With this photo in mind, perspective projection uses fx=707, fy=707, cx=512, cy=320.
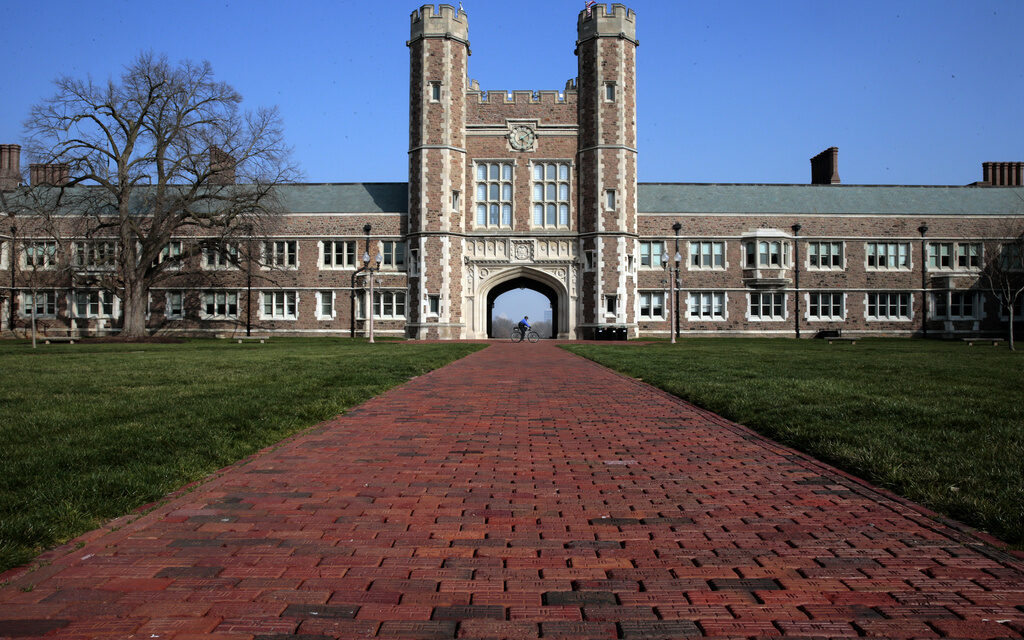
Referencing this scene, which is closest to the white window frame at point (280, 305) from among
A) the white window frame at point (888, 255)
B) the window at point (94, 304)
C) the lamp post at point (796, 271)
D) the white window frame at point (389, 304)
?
the white window frame at point (389, 304)

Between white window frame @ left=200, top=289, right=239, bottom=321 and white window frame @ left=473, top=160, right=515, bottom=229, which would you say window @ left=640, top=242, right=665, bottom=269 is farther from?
white window frame @ left=200, top=289, right=239, bottom=321

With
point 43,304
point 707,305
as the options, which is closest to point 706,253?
point 707,305

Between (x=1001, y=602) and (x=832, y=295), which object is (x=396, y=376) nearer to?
(x=1001, y=602)

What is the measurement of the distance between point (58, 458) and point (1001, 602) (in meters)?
5.57

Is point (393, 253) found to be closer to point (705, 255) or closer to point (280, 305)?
point (280, 305)

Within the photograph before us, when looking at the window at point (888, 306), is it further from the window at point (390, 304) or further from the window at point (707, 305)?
the window at point (390, 304)

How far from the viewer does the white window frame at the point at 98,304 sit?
133 ft

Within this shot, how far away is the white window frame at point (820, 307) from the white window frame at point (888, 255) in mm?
2395

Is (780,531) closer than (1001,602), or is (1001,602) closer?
(1001,602)

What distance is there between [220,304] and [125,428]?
3648cm

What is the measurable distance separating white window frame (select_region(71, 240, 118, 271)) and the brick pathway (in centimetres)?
4011

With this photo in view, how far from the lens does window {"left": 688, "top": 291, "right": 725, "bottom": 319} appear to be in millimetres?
39469

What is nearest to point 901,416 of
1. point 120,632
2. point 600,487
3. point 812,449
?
point 812,449

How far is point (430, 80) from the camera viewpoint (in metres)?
35.4
